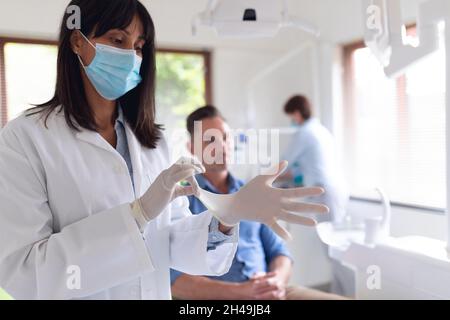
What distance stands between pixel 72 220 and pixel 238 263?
742 millimetres

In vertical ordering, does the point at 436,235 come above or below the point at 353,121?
below

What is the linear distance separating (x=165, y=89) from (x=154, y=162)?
246 millimetres

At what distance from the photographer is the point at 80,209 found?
0.76 meters

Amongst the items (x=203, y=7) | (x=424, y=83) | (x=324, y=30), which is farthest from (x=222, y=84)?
(x=203, y=7)

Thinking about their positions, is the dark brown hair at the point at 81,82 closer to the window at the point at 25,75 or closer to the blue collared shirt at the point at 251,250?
the window at the point at 25,75

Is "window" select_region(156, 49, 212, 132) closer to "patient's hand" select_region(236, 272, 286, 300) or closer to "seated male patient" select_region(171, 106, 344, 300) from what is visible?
"seated male patient" select_region(171, 106, 344, 300)

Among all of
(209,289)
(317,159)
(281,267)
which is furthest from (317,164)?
(209,289)

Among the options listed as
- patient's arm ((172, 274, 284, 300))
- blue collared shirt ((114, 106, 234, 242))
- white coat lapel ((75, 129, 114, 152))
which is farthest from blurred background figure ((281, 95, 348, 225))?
white coat lapel ((75, 129, 114, 152))

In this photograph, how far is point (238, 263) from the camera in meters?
1.40

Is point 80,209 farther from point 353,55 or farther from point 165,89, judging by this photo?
point 353,55

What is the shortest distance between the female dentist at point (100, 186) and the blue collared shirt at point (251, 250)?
0.44m

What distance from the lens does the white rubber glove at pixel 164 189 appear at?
69cm

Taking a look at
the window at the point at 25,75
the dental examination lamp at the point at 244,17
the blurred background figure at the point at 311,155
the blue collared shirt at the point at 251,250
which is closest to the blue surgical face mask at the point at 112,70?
the window at the point at 25,75

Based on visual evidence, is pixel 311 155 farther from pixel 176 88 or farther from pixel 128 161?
pixel 128 161
